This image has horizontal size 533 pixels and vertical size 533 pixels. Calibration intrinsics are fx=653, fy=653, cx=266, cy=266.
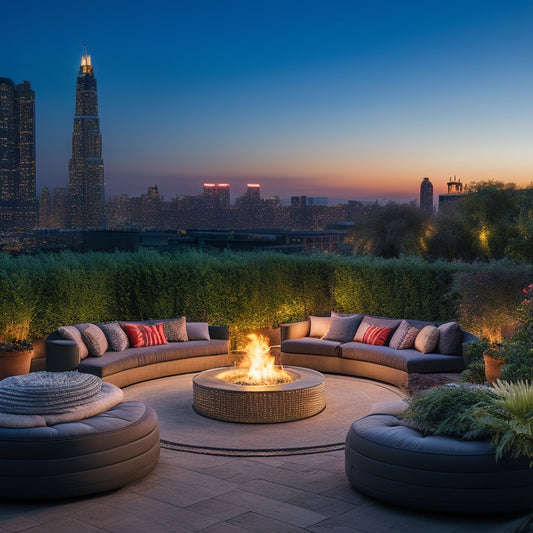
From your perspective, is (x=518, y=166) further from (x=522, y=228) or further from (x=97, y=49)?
(x=97, y=49)

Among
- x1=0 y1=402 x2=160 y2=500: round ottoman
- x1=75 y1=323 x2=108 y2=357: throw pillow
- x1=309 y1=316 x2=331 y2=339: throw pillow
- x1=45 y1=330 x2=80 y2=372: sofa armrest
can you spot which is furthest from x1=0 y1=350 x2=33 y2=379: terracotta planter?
x1=309 y1=316 x2=331 y2=339: throw pillow

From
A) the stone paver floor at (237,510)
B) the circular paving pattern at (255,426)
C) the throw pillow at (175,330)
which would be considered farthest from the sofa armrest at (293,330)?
the stone paver floor at (237,510)

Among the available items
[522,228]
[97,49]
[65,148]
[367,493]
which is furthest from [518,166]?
[367,493]

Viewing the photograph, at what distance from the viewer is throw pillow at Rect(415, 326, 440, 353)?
31.9 ft

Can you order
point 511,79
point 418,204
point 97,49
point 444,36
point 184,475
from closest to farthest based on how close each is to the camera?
point 184,475
point 444,36
point 511,79
point 97,49
point 418,204

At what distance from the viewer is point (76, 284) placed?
1077cm

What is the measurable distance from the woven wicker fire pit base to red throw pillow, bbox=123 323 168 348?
240 cm

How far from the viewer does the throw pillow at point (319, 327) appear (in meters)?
11.3

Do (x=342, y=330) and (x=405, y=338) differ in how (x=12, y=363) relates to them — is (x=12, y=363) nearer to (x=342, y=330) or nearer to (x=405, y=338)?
(x=342, y=330)

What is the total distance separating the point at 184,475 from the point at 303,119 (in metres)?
16.1

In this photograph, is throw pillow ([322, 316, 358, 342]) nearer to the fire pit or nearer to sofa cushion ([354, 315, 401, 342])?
sofa cushion ([354, 315, 401, 342])

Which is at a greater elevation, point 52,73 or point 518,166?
point 52,73

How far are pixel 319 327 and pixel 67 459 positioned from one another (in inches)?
264

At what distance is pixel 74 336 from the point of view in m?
9.34
